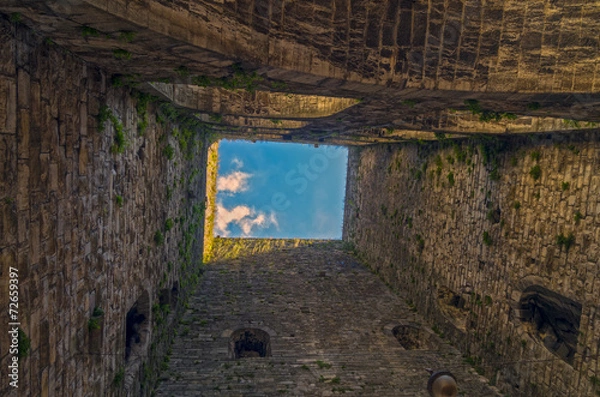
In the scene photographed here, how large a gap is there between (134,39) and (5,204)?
1.89 metres

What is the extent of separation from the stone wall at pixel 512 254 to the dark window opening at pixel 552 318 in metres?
0.02

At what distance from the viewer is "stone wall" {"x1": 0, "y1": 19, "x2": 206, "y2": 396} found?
3.40 m

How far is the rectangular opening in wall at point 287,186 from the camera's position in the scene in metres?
146

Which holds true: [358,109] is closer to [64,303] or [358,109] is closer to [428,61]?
[428,61]

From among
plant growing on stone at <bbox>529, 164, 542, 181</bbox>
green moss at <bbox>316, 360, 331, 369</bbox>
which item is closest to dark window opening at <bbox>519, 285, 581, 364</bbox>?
plant growing on stone at <bbox>529, 164, 542, 181</bbox>

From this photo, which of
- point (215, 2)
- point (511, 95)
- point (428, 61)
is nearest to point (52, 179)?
point (215, 2)

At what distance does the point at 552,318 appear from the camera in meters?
8.10

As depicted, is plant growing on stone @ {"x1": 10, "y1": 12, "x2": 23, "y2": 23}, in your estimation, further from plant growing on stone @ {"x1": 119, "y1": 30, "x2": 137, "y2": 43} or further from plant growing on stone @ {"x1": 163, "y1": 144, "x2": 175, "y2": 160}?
plant growing on stone @ {"x1": 163, "y1": 144, "x2": 175, "y2": 160}

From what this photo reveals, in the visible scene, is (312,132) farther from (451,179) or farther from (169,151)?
(169,151)

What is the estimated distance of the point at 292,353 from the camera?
33.4ft

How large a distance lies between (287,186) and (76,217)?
157676mm

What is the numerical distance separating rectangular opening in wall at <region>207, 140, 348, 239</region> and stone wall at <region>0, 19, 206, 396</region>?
131m

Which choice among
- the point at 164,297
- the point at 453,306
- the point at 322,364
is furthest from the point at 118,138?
the point at 453,306

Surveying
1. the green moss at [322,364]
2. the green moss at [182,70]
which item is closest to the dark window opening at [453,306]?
the green moss at [322,364]
